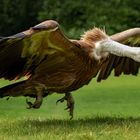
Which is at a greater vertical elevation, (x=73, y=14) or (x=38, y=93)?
(x=73, y=14)

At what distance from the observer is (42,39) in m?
7.27

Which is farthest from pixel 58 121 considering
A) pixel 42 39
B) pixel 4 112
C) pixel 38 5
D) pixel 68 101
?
pixel 38 5

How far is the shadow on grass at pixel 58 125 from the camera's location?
7.06 metres

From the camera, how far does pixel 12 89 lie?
780 centimetres

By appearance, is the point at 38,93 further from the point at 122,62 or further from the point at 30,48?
the point at 122,62

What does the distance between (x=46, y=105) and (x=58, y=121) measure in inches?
179

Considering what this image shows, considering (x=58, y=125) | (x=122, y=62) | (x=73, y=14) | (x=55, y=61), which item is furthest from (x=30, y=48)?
(x=73, y=14)

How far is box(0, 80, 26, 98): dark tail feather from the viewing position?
7.75 m

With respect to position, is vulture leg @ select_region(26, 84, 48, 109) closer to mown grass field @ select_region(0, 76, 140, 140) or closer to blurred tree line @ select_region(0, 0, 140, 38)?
mown grass field @ select_region(0, 76, 140, 140)

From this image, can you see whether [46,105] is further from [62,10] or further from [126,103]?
[62,10]

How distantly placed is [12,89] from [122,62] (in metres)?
2.03

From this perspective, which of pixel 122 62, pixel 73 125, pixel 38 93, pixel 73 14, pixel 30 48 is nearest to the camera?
pixel 30 48

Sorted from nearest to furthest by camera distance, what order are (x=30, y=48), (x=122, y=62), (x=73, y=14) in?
(x=30, y=48), (x=122, y=62), (x=73, y=14)

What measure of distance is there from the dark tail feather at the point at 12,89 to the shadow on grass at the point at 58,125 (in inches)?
14.7
